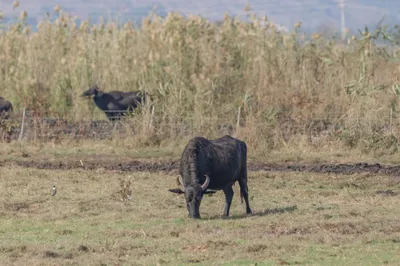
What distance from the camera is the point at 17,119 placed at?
27547mm

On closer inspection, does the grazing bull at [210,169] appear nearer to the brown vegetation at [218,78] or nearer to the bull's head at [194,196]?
the bull's head at [194,196]

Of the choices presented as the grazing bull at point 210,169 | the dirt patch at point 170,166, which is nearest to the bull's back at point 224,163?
the grazing bull at point 210,169

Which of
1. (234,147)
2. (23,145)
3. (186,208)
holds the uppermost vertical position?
(234,147)

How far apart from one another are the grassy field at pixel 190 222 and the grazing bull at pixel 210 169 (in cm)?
37

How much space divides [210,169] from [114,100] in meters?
14.5

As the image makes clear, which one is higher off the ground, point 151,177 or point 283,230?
point 283,230

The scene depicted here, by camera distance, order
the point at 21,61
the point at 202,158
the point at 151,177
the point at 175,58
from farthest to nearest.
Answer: the point at 21,61, the point at 175,58, the point at 151,177, the point at 202,158

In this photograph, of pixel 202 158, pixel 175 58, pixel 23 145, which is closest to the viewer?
pixel 202 158

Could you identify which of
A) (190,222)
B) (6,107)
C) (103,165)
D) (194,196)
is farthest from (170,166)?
(6,107)

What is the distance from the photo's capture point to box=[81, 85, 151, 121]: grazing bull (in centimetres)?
2858

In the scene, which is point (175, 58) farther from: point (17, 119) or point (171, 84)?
point (17, 119)

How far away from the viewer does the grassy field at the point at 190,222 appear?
11664 mm

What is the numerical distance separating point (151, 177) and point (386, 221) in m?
6.83

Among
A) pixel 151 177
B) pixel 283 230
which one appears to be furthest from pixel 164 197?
pixel 283 230
